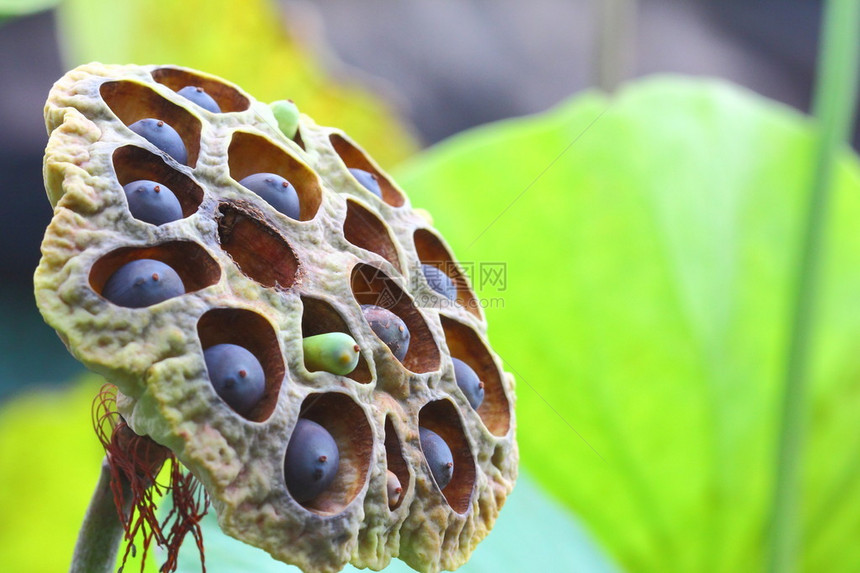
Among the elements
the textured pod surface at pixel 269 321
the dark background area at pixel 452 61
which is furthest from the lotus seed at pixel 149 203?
the dark background area at pixel 452 61

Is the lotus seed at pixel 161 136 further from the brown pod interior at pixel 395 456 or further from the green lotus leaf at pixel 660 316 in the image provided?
the green lotus leaf at pixel 660 316

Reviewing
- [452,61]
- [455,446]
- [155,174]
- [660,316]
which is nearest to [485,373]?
[455,446]

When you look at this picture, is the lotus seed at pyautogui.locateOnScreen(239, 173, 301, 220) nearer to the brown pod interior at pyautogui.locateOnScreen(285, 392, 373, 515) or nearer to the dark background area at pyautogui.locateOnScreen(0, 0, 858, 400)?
the brown pod interior at pyautogui.locateOnScreen(285, 392, 373, 515)

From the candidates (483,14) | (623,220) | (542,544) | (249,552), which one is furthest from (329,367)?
(483,14)

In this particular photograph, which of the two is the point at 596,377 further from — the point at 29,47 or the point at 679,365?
the point at 29,47

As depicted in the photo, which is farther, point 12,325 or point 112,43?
point 12,325

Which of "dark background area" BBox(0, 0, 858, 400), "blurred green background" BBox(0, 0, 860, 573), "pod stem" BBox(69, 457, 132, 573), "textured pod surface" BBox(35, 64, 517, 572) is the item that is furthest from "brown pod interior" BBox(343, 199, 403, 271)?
"dark background area" BBox(0, 0, 858, 400)
